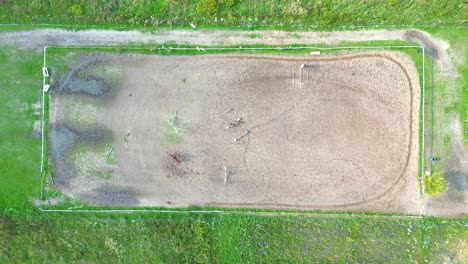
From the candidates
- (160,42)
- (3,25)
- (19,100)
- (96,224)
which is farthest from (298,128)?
(3,25)

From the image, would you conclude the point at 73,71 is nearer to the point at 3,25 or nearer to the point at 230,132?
the point at 3,25

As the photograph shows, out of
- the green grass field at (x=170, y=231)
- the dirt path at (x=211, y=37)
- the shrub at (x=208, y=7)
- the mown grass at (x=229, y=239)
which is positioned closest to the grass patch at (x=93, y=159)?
the green grass field at (x=170, y=231)

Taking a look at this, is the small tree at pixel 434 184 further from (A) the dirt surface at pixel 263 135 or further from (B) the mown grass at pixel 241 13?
(B) the mown grass at pixel 241 13

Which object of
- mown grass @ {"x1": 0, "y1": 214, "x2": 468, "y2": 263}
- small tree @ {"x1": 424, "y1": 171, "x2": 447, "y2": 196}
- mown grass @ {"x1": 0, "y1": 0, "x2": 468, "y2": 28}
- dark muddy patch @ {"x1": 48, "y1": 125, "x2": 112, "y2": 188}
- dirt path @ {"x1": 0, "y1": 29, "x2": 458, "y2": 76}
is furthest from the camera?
dark muddy patch @ {"x1": 48, "y1": 125, "x2": 112, "y2": 188}

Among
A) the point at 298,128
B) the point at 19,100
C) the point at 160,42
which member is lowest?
the point at 298,128

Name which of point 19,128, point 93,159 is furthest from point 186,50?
point 19,128

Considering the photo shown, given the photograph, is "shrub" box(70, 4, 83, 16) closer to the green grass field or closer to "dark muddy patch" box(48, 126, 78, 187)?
the green grass field

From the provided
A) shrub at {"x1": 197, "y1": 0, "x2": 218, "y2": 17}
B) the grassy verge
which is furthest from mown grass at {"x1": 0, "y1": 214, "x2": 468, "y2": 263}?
shrub at {"x1": 197, "y1": 0, "x2": 218, "y2": 17}
